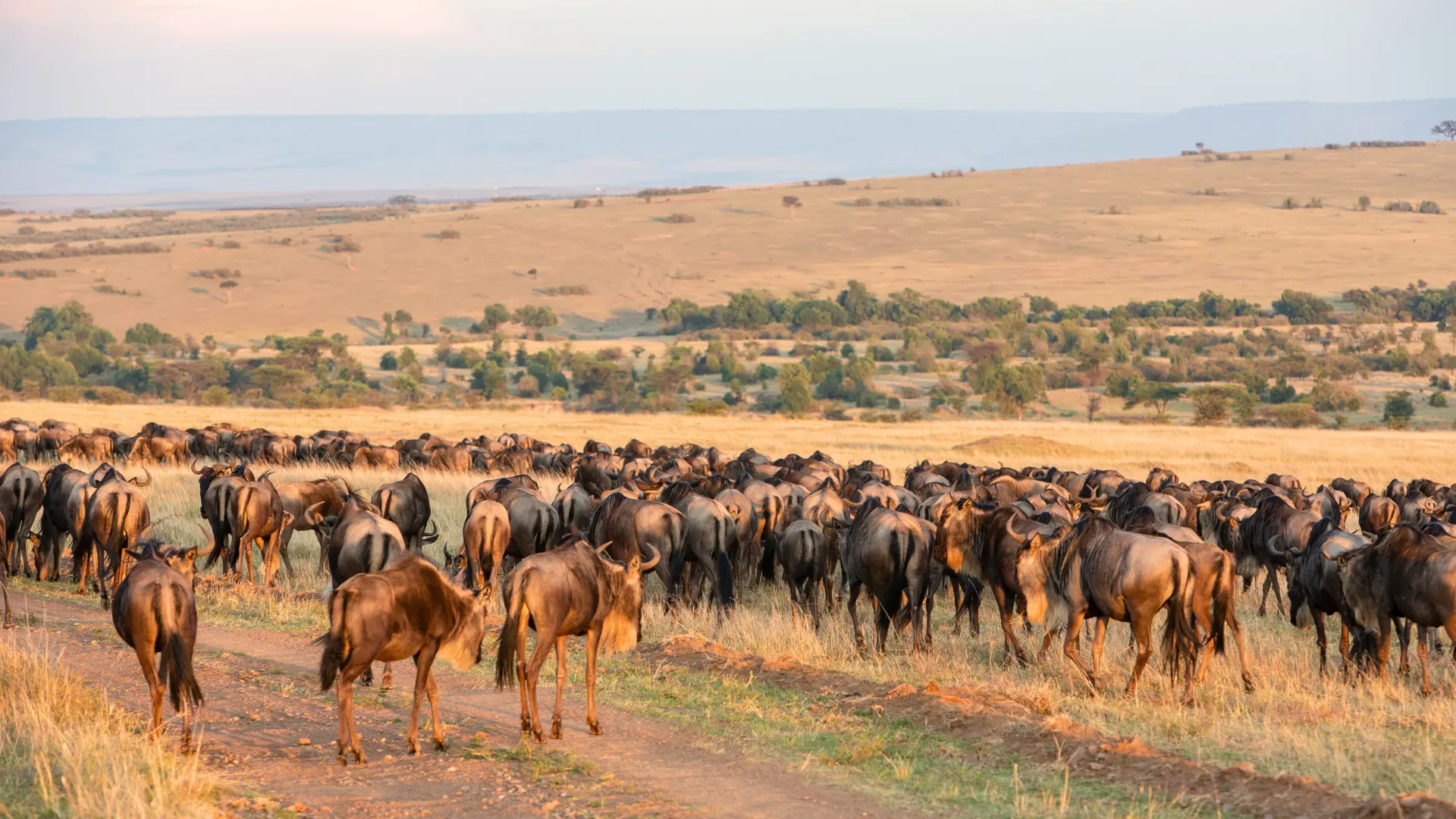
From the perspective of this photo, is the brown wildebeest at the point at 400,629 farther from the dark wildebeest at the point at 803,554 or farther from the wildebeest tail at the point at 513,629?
the dark wildebeest at the point at 803,554

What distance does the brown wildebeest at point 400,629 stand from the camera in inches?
321

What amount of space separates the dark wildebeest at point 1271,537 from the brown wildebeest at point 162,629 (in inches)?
385

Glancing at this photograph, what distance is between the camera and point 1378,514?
17156 mm

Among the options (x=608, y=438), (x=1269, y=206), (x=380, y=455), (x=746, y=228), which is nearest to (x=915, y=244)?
(x=746, y=228)

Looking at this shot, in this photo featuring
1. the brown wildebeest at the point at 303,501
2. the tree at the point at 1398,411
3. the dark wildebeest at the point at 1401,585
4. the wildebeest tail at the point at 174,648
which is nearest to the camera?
the wildebeest tail at the point at 174,648

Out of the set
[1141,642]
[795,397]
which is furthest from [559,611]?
[795,397]

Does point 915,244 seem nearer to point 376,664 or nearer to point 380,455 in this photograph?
point 380,455

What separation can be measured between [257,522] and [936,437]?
2931cm

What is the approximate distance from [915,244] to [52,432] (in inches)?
4141

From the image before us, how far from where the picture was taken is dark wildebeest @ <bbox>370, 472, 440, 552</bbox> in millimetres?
16469

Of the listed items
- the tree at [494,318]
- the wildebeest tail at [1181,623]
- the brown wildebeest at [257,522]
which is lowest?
the tree at [494,318]

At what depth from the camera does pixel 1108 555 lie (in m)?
10.6

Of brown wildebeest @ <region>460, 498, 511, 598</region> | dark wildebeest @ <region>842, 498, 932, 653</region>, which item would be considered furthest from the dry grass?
dark wildebeest @ <region>842, 498, 932, 653</region>

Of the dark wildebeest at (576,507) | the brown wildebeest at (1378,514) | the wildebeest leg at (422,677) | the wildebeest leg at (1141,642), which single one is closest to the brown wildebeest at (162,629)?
the wildebeest leg at (422,677)
